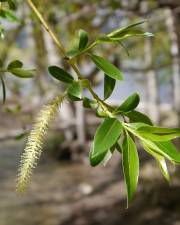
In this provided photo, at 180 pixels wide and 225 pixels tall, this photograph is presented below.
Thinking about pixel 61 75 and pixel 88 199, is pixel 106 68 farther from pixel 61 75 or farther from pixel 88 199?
pixel 88 199

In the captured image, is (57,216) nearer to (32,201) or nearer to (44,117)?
(32,201)

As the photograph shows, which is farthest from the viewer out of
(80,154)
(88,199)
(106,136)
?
(80,154)

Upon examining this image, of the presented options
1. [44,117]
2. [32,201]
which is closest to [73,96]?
[44,117]

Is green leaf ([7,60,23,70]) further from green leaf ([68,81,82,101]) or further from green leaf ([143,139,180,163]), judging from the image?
green leaf ([143,139,180,163])

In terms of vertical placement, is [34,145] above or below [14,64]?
below

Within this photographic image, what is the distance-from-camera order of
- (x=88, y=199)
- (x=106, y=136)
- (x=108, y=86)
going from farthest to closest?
(x=88, y=199), (x=108, y=86), (x=106, y=136)

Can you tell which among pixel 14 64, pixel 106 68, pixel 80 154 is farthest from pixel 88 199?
pixel 106 68
